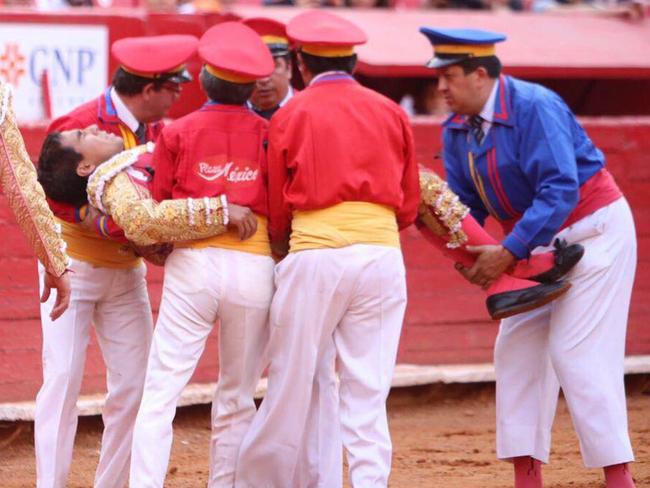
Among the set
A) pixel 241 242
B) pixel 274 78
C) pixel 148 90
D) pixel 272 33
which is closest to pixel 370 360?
pixel 241 242

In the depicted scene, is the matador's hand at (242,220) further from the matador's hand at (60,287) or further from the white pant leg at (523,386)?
the white pant leg at (523,386)

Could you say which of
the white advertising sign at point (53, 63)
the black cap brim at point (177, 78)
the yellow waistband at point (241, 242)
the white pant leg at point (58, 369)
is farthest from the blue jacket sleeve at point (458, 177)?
the white advertising sign at point (53, 63)

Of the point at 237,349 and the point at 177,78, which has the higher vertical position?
the point at 177,78

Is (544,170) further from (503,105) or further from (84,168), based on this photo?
(84,168)

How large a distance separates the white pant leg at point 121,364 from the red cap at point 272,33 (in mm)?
1475

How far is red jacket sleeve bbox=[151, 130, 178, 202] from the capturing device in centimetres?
527

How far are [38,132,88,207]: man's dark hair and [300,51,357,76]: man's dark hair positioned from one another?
35.4 inches

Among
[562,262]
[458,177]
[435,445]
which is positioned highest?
[458,177]

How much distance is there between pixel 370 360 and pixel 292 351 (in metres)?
0.29

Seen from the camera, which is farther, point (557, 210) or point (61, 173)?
point (557, 210)

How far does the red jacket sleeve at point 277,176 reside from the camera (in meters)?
5.30

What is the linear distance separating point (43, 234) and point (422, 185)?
154 centimetres

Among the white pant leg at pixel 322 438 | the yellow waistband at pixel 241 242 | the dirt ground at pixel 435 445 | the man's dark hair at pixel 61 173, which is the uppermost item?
the man's dark hair at pixel 61 173

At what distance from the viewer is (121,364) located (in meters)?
5.74
